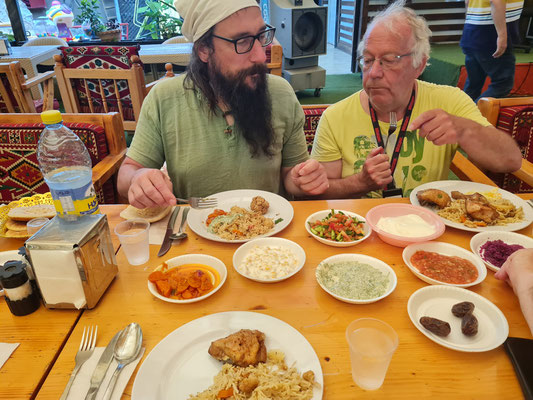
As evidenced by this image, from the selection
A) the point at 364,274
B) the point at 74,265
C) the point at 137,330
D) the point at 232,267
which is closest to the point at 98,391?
the point at 137,330

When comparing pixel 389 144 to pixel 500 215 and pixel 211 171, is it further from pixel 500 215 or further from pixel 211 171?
pixel 211 171

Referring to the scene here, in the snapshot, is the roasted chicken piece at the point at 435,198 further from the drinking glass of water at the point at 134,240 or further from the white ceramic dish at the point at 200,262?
the drinking glass of water at the point at 134,240

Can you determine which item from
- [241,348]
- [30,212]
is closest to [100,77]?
[30,212]

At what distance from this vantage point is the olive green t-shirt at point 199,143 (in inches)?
81.5

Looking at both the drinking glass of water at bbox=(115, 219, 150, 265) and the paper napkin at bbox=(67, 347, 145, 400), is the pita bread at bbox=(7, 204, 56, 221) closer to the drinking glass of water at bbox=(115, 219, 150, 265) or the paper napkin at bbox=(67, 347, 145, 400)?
the drinking glass of water at bbox=(115, 219, 150, 265)

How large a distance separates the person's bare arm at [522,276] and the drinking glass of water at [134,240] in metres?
1.28

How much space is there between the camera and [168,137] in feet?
6.89

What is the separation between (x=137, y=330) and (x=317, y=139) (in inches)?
65.4

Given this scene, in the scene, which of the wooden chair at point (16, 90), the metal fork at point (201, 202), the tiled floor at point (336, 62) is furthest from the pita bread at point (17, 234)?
the tiled floor at point (336, 62)

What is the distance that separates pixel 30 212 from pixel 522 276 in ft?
6.20

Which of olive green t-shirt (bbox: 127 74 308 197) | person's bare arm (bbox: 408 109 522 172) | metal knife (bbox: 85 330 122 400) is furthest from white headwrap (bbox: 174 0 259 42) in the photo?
metal knife (bbox: 85 330 122 400)

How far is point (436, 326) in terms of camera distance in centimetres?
103

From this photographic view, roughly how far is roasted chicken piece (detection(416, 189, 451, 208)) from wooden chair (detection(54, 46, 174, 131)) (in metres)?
2.90

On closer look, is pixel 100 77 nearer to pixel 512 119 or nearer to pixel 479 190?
pixel 479 190
